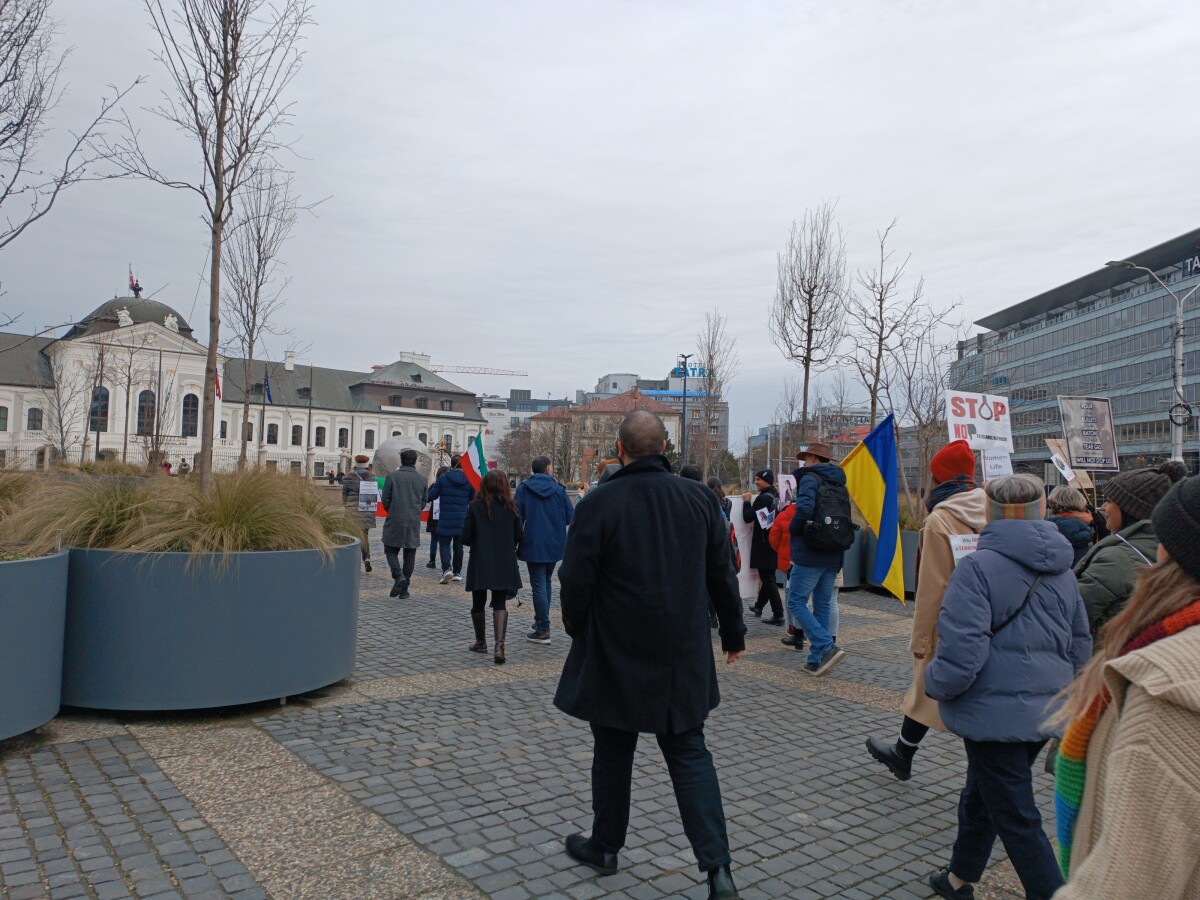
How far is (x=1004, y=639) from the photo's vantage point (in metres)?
3.53

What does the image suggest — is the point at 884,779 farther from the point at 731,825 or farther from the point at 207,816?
the point at 207,816

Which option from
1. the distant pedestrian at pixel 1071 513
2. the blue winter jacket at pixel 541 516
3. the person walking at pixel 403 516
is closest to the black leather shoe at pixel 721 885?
the distant pedestrian at pixel 1071 513

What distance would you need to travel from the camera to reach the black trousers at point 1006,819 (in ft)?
10.8

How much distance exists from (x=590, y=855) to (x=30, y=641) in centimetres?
351

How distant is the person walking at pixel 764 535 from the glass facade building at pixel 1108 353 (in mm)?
56785

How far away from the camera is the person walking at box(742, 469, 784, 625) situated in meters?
10.5

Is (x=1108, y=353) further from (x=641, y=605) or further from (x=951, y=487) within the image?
(x=641, y=605)

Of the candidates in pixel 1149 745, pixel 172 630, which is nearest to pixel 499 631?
pixel 172 630

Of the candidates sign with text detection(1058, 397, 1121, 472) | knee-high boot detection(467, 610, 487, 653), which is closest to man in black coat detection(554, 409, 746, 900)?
knee-high boot detection(467, 610, 487, 653)

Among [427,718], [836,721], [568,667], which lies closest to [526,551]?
[427,718]

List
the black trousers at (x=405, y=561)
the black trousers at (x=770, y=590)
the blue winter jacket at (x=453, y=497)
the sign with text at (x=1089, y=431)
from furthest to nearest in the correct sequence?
Result: the sign with text at (x=1089, y=431) → the blue winter jacket at (x=453, y=497) → the black trousers at (x=405, y=561) → the black trousers at (x=770, y=590)

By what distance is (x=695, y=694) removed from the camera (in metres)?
3.73

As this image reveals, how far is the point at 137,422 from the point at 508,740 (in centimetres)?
8558

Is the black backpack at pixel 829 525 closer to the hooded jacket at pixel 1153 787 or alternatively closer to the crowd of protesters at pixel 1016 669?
the crowd of protesters at pixel 1016 669
